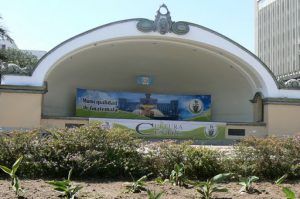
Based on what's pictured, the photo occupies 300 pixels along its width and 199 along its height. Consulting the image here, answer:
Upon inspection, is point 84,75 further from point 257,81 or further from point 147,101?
point 257,81

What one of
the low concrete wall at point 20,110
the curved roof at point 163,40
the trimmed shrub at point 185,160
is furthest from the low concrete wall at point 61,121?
the trimmed shrub at point 185,160

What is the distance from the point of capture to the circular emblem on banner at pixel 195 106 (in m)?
36.6

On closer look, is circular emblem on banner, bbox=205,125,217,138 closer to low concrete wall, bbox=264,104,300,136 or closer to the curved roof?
low concrete wall, bbox=264,104,300,136

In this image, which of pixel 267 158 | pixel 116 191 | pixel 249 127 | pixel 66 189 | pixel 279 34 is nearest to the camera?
pixel 66 189

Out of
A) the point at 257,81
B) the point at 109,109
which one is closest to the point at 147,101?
the point at 109,109

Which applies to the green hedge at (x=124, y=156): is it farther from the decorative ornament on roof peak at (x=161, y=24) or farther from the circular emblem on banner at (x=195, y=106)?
the circular emblem on banner at (x=195, y=106)

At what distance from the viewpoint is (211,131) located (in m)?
29.6

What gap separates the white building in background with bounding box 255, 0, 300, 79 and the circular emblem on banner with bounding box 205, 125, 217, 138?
57.6m

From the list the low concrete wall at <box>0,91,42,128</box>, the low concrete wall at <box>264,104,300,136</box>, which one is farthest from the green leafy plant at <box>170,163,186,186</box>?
the low concrete wall at <box>264,104,300,136</box>

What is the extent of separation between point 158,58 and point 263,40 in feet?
233

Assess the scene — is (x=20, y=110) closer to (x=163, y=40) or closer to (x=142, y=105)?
(x=163, y=40)

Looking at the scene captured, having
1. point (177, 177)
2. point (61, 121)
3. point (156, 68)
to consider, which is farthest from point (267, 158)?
point (156, 68)

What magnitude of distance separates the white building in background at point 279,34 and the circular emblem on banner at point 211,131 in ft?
189

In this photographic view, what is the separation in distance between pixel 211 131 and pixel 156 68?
30.8ft
